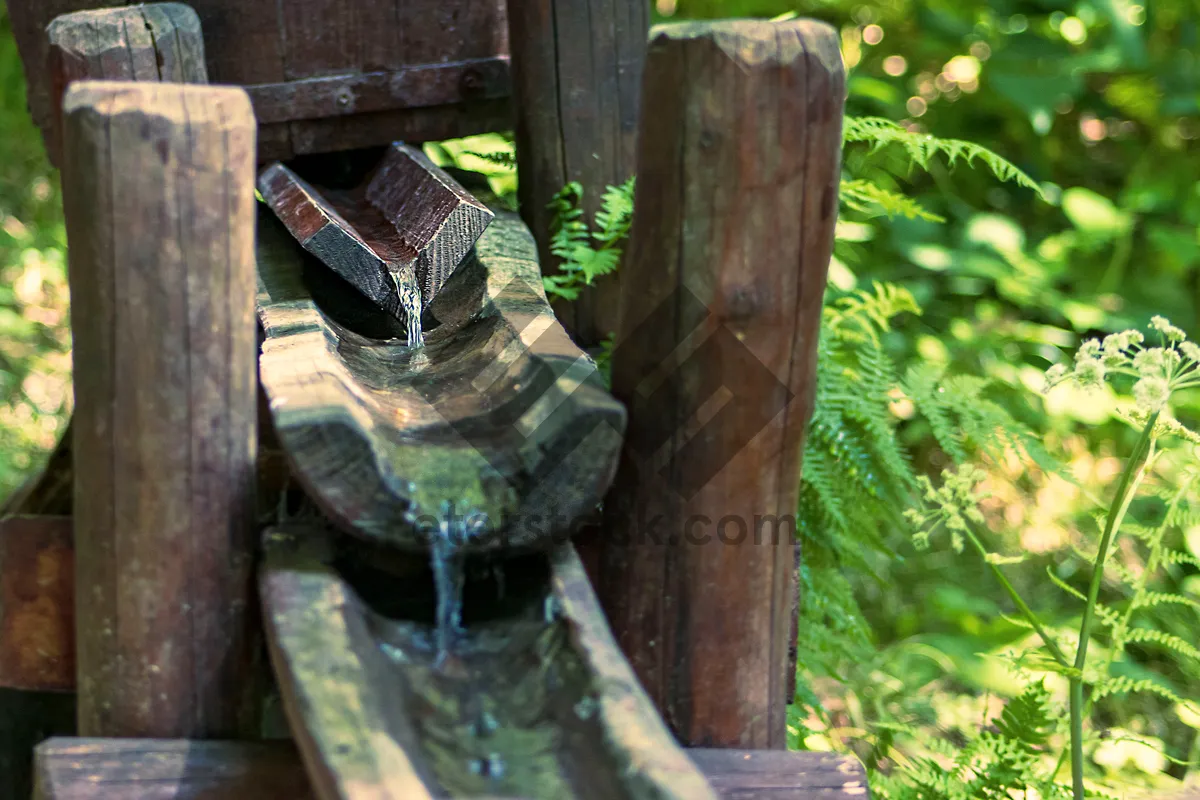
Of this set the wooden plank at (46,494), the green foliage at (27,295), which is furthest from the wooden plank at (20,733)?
the green foliage at (27,295)

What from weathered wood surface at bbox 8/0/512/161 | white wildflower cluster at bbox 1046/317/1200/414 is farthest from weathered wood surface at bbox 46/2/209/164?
white wildflower cluster at bbox 1046/317/1200/414

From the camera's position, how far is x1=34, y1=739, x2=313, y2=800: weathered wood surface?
1.58 m

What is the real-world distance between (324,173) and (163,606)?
65.6 inches

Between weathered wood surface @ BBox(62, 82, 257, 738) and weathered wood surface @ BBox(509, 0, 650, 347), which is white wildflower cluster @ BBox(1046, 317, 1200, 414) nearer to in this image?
weathered wood surface @ BBox(509, 0, 650, 347)

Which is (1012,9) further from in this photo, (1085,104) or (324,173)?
(324,173)

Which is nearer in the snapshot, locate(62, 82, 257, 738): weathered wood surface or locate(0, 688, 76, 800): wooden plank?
locate(62, 82, 257, 738): weathered wood surface

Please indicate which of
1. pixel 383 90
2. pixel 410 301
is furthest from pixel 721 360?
pixel 383 90

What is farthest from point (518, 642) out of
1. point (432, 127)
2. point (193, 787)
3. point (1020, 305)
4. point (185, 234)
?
point (1020, 305)

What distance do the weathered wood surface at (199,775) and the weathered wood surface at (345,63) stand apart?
66.0 inches

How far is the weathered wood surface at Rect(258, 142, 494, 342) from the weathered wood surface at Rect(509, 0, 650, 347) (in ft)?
1.19

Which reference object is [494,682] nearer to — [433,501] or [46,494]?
[433,501]

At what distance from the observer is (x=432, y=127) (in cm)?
298

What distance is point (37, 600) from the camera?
6.10ft

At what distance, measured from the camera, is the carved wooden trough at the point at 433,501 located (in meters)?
1.48
